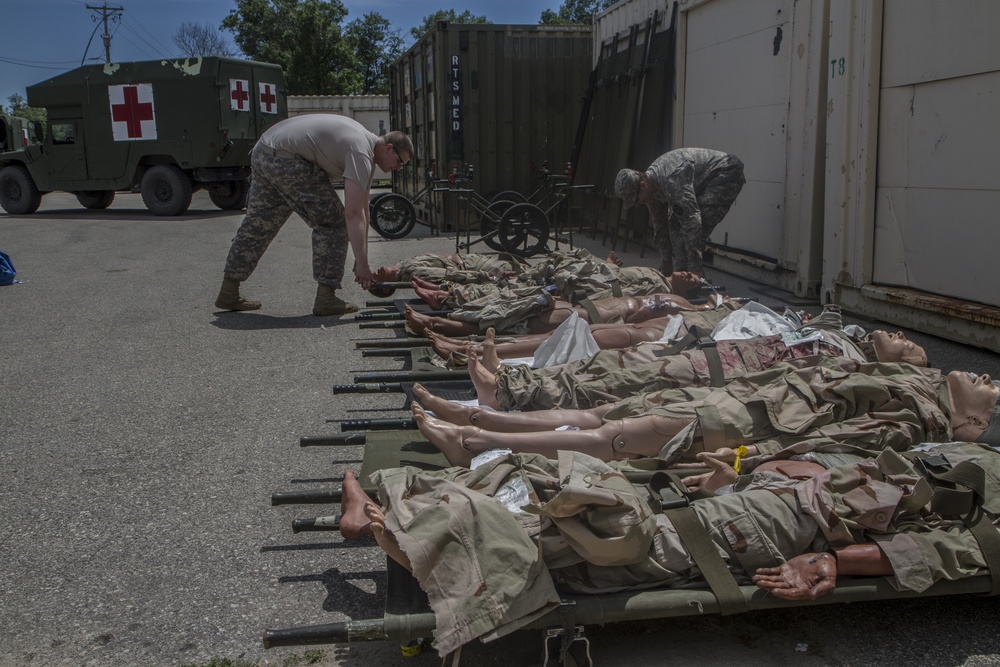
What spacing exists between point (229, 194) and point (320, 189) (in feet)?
39.2

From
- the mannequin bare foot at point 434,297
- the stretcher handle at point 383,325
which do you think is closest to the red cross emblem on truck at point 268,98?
the stretcher handle at point 383,325

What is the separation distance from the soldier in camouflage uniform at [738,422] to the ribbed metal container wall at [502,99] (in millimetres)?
9454

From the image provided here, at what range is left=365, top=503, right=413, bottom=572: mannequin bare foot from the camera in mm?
2402

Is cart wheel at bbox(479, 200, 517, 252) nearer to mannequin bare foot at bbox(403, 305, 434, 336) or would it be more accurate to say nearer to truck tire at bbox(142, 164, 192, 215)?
mannequin bare foot at bbox(403, 305, 434, 336)

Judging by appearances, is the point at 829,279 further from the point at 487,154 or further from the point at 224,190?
the point at 224,190

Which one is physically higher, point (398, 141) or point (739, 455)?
point (398, 141)

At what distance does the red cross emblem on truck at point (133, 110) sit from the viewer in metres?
15.9

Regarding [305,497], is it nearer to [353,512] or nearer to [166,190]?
[353,512]

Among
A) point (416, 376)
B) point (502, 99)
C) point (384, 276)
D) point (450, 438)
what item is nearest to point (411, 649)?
point (450, 438)

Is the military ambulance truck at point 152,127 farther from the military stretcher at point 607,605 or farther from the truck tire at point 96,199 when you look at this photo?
the military stretcher at point 607,605

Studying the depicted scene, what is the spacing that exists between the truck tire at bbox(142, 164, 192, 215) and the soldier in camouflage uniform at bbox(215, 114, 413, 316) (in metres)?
10.0

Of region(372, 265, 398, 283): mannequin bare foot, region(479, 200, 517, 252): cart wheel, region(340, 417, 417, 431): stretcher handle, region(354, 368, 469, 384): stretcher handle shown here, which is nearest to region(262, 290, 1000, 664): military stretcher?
region(340, 417, 417, 431): stretcher handle

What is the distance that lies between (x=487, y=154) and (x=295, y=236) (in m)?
3.36

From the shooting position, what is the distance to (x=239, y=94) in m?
16.2
